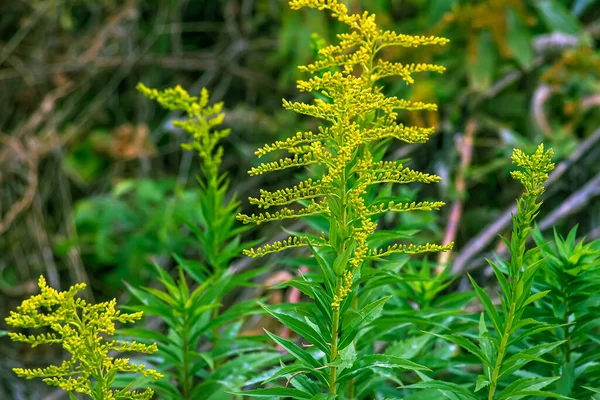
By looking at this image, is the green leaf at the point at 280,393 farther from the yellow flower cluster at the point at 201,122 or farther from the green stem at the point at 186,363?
the yellow flower cluster at the point at 201,122

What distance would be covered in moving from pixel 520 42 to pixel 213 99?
1489 mm

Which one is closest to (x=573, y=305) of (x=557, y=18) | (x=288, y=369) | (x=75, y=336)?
(x=288, y=369)

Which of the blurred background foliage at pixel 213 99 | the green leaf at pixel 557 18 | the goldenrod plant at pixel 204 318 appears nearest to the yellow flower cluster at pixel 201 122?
the goldenrod plant at pixel 204 318

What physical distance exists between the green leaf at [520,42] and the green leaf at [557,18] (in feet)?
0.27

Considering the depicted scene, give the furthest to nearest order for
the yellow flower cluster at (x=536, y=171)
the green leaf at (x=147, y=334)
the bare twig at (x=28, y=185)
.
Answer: the bare twig at (x=28, y=185)
the green leaf at (x=147, y=334)
the yellow flower cluster at (x=536, y=171)

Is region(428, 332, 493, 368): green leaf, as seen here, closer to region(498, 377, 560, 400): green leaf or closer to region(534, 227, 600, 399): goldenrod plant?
region(498, 377, 560, 400): green leaf

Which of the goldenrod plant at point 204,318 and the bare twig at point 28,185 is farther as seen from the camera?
the bare twig at point 28,185

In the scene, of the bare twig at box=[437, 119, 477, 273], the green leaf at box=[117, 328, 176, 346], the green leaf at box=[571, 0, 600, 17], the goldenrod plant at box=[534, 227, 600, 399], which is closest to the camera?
the goldenrod plant at box=[534, 227, 600, 399]

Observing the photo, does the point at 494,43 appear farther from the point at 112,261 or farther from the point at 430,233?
the point at 112,261

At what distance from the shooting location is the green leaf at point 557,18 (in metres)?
2.62

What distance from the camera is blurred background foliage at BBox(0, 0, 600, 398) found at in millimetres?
2555

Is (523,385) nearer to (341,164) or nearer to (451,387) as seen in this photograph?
(451,387)

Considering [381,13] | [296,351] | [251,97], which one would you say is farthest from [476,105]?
[296,351]

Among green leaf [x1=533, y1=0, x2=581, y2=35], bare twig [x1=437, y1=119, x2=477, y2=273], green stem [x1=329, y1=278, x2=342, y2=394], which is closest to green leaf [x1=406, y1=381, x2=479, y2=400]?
green stem [x1=329, y1=278, x2=342, y2=394]
